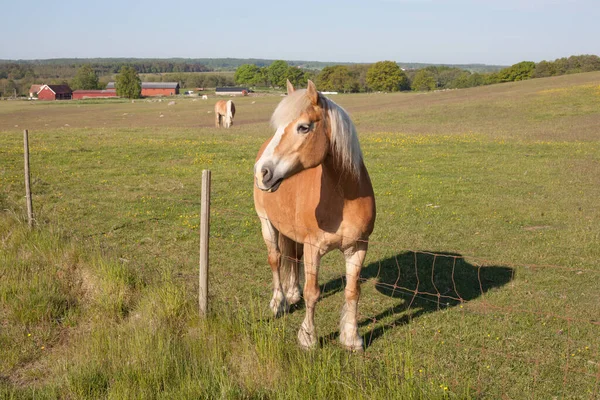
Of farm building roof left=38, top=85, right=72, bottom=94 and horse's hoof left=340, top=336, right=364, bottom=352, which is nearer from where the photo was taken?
horse's hoof left=340, top=336, right=364, bottom=352

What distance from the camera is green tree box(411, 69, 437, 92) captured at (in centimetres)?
11794

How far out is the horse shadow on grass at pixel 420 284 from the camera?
19.7 ft

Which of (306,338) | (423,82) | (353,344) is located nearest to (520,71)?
(423,82)

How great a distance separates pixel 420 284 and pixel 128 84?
102780mm

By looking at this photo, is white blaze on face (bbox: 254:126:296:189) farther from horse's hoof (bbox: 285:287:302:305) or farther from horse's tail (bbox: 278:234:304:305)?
horse's hoof (bbox: 285:287:302:305)

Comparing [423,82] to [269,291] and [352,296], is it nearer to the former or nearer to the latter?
[269,291]

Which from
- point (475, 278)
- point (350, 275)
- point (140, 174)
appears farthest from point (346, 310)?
point (140, 174)

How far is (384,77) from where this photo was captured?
110 m

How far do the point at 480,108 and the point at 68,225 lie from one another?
117ft

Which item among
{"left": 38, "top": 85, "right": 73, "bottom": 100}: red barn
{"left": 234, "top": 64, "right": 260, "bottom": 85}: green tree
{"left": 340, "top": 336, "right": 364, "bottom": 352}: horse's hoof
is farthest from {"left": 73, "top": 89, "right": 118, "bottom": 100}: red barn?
{"left": 340, "top": 336, "right": 364, "bottom": 352}: horse's hoof

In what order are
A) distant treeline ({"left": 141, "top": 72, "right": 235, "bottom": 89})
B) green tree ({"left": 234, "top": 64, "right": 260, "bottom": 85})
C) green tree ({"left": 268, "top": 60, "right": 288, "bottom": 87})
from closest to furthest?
green tree ({"left": 268, "top": 60, "right": 288, "bottom": 87}) < green tree ({"left": 234, "top": 64, "right": 260, "bottom": 85}) < distant treeline ({"left": 141, "top": 72, "right": 235, "bottom": 89})

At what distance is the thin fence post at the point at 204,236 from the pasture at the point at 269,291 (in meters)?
0.15

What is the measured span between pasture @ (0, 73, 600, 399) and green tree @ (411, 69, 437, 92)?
106m

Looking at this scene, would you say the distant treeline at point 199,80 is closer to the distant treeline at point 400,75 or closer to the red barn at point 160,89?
the red barn at point 160,89
